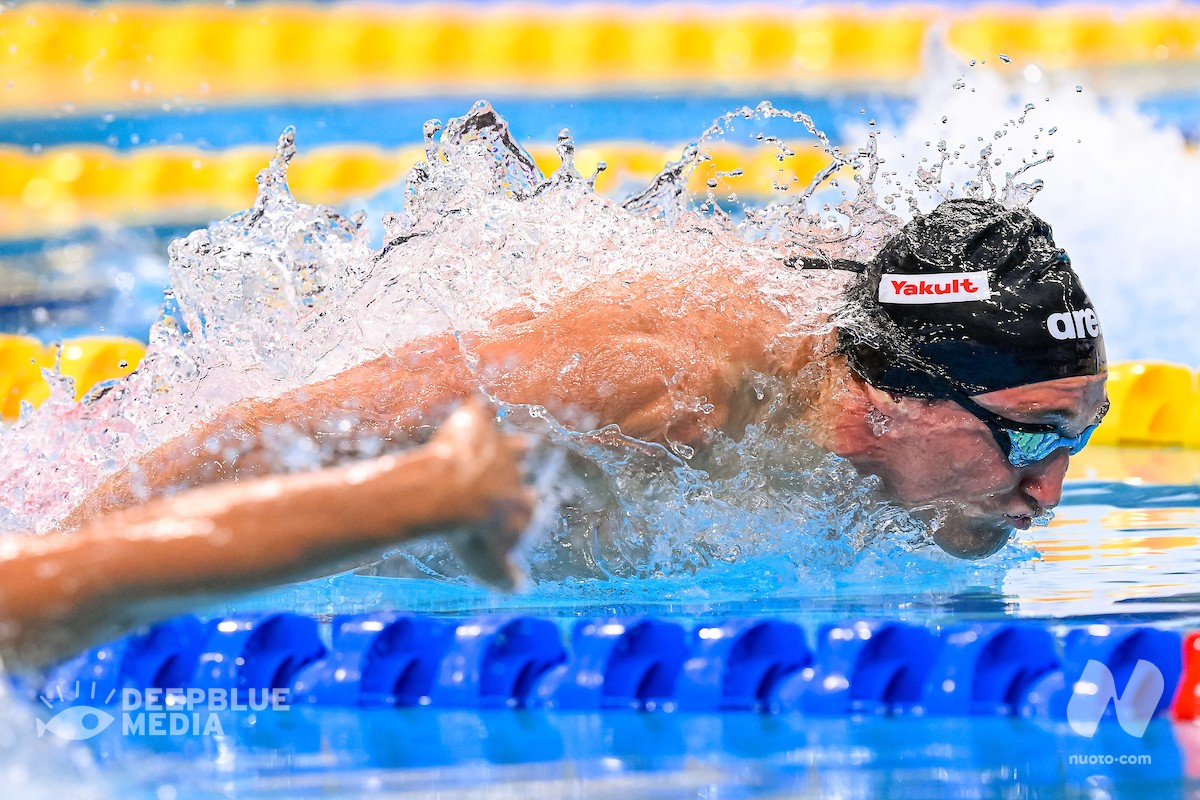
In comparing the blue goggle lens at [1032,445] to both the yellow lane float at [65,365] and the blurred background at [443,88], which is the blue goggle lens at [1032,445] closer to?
the yellow lane float at [65,365]

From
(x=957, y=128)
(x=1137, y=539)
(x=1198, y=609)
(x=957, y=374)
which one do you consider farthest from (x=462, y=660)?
(x=957, y=128)

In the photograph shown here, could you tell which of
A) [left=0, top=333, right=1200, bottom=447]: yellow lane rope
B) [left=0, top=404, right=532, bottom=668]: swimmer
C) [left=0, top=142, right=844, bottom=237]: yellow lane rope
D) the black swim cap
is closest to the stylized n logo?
the black swim cap

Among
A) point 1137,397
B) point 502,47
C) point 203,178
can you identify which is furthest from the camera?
point 502,47

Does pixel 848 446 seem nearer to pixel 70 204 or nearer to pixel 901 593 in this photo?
pixel 901 593

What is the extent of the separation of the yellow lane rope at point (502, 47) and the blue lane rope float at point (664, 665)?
651 centimetres

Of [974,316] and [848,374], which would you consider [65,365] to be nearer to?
[848,374]

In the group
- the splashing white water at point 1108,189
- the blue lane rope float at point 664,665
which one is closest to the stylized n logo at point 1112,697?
the blue lane rope float at point 664,665

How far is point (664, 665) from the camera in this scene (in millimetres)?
2326

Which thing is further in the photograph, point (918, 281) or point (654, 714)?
point (918, 281)

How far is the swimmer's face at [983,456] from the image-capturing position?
2.36m

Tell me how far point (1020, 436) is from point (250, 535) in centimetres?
156

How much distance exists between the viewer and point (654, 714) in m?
2.25

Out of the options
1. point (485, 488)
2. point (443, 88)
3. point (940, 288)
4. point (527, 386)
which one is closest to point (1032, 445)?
point (940, 288)

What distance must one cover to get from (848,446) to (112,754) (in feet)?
4.28
